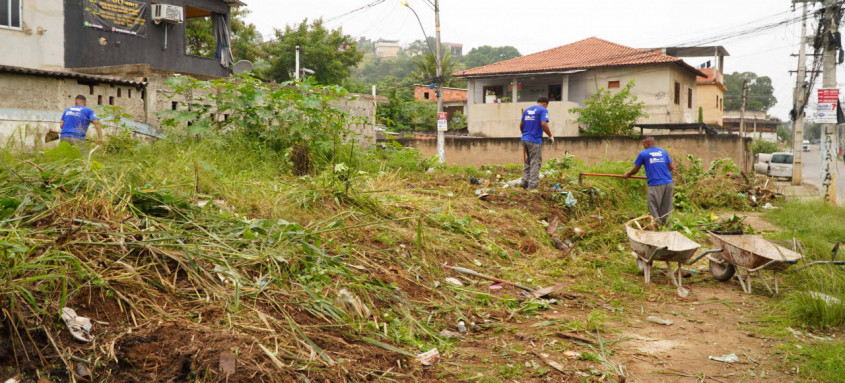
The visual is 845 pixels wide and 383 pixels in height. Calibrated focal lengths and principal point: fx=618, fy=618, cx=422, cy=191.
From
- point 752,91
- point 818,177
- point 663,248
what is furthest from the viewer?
point 752,91

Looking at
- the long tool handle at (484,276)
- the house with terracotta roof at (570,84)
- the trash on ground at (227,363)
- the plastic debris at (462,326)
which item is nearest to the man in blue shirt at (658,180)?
the long tool handle at (484,276)

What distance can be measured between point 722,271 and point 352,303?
14.5ft

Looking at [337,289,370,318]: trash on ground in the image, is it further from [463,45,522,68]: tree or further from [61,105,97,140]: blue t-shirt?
[463,45,522,68]: tree

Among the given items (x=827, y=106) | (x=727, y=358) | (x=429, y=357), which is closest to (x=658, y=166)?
(x=727, y=358)

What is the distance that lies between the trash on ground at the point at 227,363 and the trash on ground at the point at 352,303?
1.18 meters

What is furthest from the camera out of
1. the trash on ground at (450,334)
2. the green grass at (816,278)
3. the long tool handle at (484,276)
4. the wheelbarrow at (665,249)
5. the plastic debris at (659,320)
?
the wheelbarrow at (665,249)

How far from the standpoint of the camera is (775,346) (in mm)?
4645

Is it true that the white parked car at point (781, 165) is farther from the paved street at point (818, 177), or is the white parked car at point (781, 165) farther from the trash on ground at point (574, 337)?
the trash on ground at point (574, 337)

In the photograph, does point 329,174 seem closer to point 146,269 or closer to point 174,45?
point 146,269

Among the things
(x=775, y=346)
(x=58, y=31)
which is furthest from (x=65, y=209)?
(x=58, y=31)

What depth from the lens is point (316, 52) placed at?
109 ft

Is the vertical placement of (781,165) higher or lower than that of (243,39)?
lower

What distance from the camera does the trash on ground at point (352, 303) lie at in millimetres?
4367

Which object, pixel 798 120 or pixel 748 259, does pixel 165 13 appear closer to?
pixel 748 259
